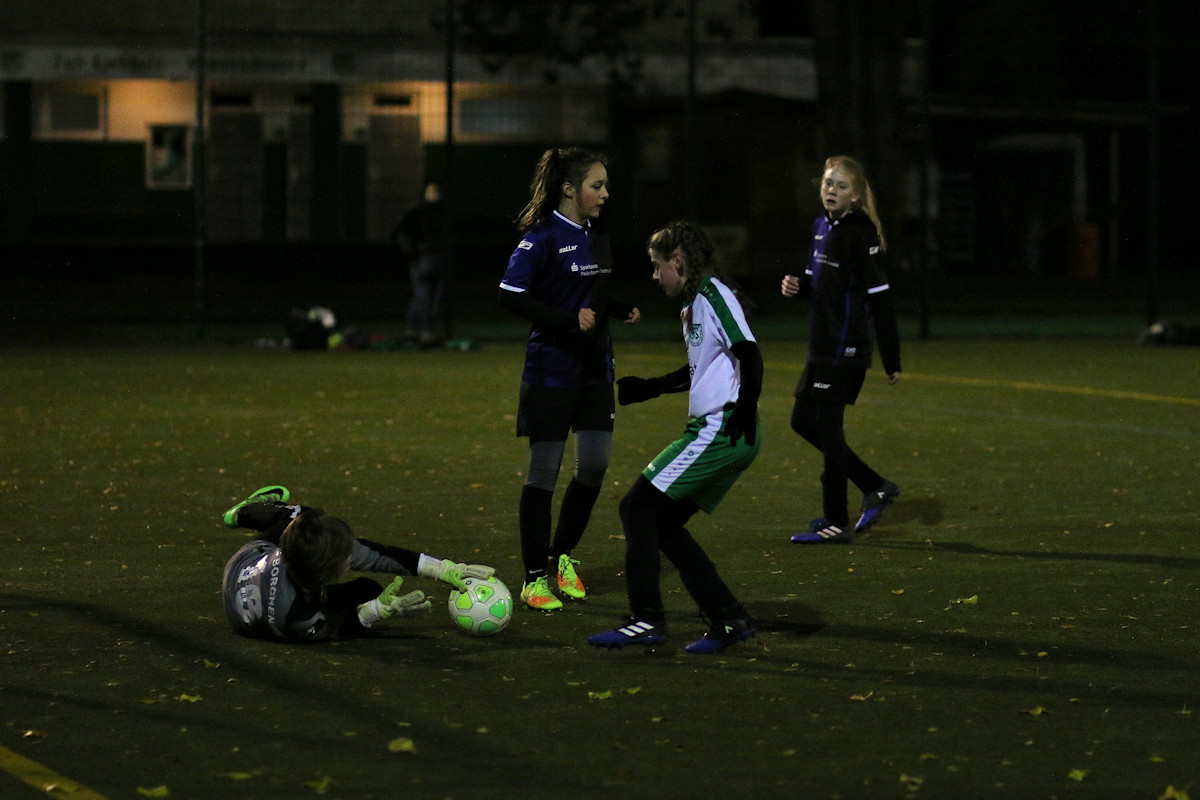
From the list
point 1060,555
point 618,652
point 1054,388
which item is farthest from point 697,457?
point 1054,388

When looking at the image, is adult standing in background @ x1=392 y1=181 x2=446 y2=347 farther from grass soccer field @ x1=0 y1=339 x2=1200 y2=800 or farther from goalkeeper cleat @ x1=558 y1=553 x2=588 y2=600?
goalkeeper cleat @ x1=558 y1=553 x2=588 y2=600

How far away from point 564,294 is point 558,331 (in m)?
0.18

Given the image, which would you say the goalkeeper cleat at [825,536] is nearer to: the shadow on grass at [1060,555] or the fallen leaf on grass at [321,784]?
the shadow on grass at [1060,555]

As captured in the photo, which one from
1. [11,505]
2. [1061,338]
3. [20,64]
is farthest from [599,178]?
[20,64]

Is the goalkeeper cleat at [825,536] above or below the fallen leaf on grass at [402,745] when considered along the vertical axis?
above

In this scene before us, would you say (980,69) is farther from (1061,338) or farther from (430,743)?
(430,743)

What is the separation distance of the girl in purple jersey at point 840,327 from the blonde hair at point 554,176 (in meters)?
2.08

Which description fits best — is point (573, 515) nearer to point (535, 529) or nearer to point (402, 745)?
point (535, 529)

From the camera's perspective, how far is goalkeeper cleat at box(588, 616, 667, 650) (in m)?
6.68

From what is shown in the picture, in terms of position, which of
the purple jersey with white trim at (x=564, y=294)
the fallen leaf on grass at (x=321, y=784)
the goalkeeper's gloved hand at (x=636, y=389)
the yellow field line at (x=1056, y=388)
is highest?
the purple jersey with white trim at (x=564, y=294)

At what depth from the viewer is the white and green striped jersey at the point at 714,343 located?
6656 mm

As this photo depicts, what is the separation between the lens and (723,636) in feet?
21.8

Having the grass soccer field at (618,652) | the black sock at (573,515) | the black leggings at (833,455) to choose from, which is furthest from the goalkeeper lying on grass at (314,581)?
the black leggings at (833,455)

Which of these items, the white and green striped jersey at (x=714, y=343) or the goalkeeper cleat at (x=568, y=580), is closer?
the white and green striped jersey at (x=714, y=343)
